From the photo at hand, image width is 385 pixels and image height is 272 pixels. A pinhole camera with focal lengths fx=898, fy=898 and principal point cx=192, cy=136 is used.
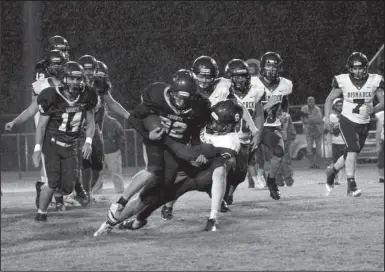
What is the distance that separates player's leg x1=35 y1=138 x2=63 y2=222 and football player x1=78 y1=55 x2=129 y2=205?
1.38 metres

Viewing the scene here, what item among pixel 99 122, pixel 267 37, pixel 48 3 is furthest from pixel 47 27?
pixel 99 122

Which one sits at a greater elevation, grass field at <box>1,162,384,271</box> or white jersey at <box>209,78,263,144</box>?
white jersey at <box>209,78,263,144</box>

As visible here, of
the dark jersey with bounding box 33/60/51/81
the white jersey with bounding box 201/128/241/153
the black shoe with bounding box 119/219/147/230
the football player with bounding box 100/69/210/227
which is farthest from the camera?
the dark jersey with bounding box 33/60/51/81

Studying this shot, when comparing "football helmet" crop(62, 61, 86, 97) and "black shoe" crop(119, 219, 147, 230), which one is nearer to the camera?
"black shoe" crop(119, 219, 147, 230)

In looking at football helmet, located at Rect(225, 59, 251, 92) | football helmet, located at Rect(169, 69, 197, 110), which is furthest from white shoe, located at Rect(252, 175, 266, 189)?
football helmet, located at Rect(169, 69, 197, 110)

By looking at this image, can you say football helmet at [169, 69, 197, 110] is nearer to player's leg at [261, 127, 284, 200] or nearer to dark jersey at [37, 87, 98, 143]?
dark jersey at [37, 87, 98, 143]

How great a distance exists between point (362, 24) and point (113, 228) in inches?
690

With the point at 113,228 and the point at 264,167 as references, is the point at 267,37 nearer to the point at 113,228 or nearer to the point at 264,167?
the point at 264,167

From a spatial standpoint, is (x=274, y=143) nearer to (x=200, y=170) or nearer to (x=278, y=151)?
(x=278, y=151)

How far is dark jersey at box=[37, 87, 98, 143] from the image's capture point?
827cm

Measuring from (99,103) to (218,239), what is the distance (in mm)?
3611

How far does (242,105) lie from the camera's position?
8.80 metres

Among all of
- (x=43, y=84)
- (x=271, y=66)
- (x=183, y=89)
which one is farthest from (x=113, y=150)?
(x=183, y=89)

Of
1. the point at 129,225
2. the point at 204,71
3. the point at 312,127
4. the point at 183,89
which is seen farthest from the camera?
the point at 312,127
